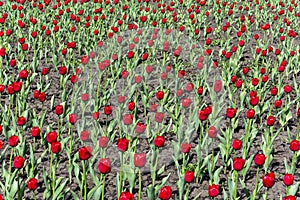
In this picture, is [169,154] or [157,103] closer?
[169,154]

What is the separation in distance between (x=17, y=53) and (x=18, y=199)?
473cm

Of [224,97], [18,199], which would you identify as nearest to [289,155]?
[224,97]

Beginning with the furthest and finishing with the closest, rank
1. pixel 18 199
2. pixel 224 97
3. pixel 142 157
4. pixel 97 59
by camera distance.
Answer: pixel 97 59
pixel 224 97
pixel 18 199
pixel 142 157

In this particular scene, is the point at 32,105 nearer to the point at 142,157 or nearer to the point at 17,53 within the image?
the point at 17,53

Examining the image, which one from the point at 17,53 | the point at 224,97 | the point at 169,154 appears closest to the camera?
the point at 169,154

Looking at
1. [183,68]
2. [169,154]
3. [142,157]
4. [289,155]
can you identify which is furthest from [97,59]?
[142,157]

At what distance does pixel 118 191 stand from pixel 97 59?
12.1 feet

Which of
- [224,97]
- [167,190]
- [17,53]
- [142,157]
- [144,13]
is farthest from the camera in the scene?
[144,13]

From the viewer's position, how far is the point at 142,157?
3.59 metres

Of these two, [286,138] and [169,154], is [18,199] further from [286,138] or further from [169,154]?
[286,138]

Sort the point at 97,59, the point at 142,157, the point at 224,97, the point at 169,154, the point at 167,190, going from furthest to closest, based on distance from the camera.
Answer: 1. the point at 97,59
2. the point at 224,97
3. the point at 169,154
4. the point at 142,157
5. the point at 167,190

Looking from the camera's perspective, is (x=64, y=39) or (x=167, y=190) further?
(x=64, y=39)

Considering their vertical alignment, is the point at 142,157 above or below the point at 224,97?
above

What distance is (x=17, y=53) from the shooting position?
8.29 meters
